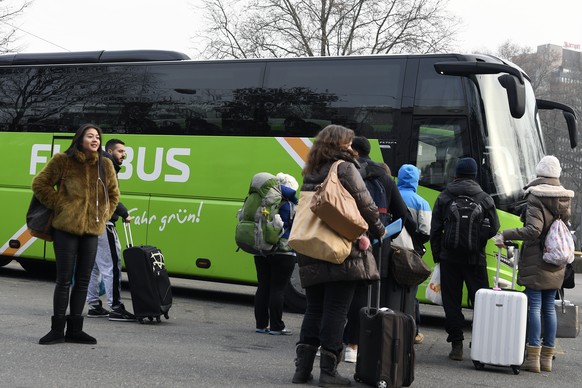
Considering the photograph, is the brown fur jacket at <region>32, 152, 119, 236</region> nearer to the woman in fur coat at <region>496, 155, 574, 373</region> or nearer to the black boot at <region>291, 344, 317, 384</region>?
the black boot at <region>291, 344, 317, 384</region>

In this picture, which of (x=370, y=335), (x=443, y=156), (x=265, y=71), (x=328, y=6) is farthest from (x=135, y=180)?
(x=328, y=6)

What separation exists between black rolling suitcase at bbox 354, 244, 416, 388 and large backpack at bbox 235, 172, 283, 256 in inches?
110

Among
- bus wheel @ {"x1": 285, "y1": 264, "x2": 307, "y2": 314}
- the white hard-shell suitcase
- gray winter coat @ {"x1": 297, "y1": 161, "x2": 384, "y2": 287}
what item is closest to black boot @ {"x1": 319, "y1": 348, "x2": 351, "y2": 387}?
gray winter coat @ {"x1": 297, "y1": 161, "x2": 384, "y2": 287}

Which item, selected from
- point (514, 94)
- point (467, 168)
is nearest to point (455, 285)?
point (467, 168)

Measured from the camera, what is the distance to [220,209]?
12.7m

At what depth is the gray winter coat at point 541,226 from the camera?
328 inches

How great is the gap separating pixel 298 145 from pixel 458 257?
13.4 ft

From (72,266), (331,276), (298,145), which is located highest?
(298,145)

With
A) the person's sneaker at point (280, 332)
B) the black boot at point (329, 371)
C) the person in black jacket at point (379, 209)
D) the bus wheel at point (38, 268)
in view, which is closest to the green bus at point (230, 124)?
the bus wheel at point (38, 268)

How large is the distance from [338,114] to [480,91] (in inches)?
72.5

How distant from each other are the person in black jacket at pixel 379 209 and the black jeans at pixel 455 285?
0.90 meters

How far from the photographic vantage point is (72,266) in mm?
7934

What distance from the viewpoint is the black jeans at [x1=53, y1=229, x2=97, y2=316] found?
7883 millimetres

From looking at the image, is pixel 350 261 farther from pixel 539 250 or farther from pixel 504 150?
pixel 504 150
